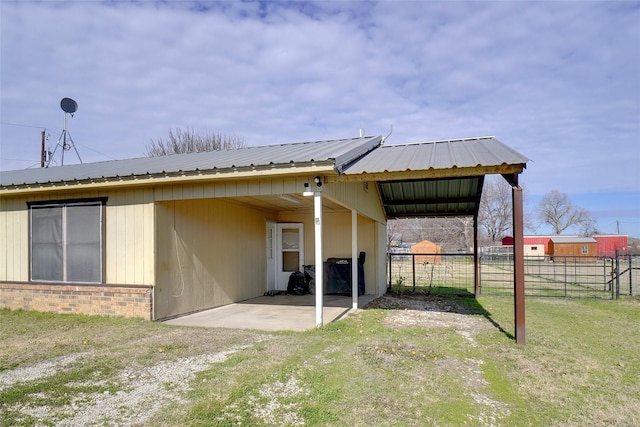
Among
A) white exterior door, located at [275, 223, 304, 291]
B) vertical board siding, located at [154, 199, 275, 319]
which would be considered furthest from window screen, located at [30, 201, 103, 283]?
white exterior door, located at [275, 223, 304, 291]

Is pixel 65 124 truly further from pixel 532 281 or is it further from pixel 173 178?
pixel 532 281

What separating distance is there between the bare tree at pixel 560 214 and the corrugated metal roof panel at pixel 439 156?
2288 inches

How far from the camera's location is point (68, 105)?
12.4 metres

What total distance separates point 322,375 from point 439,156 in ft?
14.3

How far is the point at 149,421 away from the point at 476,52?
993 cm

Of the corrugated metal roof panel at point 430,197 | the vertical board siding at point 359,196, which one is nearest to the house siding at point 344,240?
the vertical board siding at point 359,196

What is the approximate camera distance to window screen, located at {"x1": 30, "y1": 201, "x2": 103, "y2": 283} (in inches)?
296

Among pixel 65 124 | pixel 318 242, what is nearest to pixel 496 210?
pixel 65 124

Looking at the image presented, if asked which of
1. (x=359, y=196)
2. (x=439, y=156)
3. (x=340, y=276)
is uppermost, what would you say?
(x=439, y=156)

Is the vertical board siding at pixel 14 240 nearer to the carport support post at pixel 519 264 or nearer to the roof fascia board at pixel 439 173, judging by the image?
the roof fascia board at pixel 439 173

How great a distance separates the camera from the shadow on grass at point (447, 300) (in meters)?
8.31

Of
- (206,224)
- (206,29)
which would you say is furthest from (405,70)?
(206,224)

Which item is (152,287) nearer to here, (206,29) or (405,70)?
(206,29)

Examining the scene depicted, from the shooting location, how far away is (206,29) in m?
8.62
